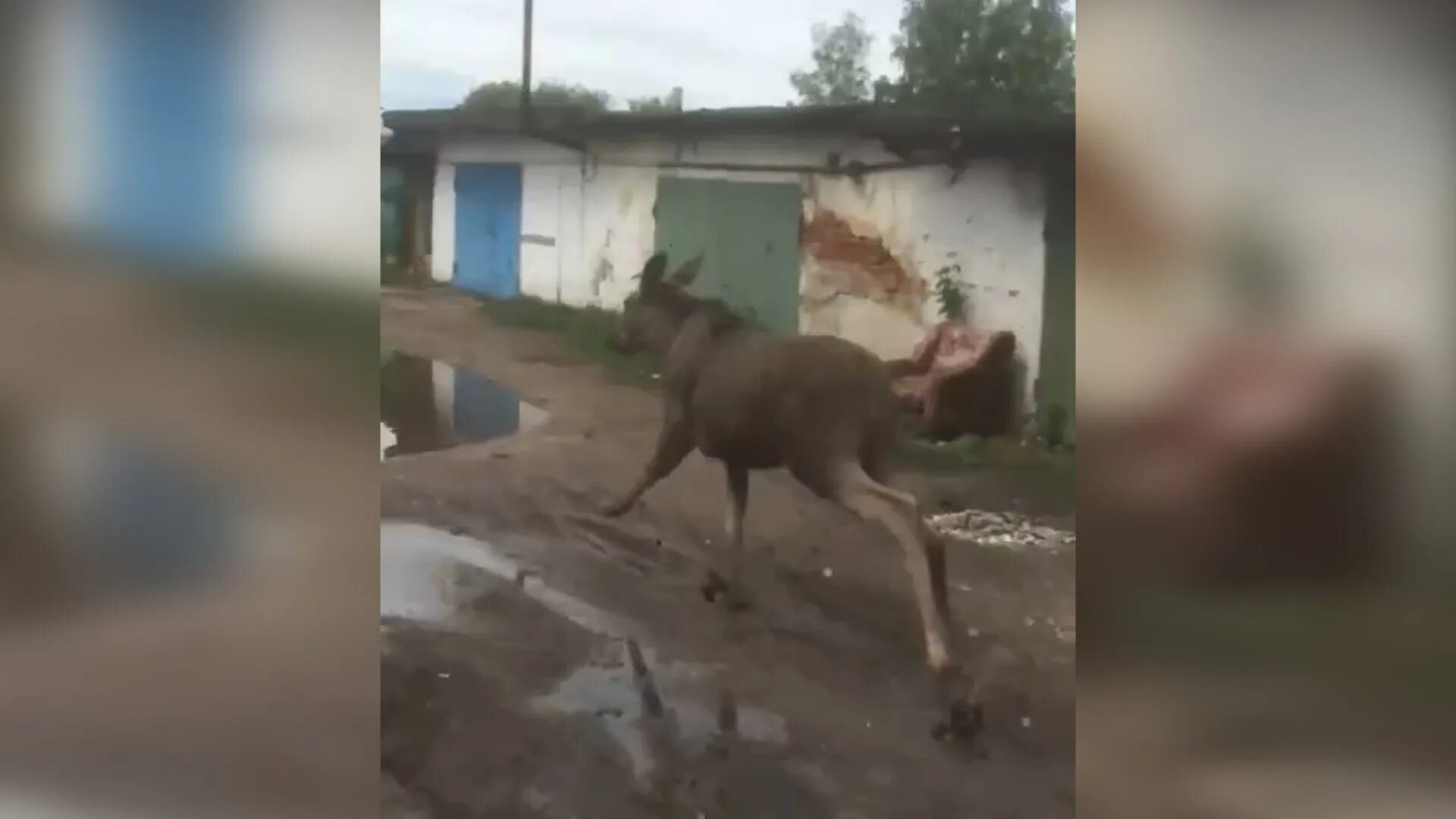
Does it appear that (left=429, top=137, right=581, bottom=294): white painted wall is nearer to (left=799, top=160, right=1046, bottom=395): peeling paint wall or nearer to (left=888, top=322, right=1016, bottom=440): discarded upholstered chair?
(left=799, top=160, right=1046, bottom=395): peeling paint wall

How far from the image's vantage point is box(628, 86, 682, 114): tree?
1.20m

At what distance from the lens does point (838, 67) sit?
121 centimetres

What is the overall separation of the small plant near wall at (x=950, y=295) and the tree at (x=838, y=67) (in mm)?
175

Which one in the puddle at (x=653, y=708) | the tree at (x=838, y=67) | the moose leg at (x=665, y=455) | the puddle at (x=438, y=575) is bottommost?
the puddle at (x=653, y=708)

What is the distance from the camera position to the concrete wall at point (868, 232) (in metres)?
1.21

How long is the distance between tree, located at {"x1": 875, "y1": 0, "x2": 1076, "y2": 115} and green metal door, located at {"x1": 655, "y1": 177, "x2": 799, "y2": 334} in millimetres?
143

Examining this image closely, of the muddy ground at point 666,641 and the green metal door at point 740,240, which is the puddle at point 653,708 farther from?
the green metal door at point 740,240

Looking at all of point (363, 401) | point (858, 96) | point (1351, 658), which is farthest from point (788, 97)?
point (1351, 658)

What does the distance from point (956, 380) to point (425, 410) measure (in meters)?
0.49

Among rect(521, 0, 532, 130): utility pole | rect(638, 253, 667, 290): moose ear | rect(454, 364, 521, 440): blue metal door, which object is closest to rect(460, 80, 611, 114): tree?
rect(521, 0, 532, 130): utility pole

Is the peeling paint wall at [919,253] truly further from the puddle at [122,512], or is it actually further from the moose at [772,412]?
the puddle at [122,512]

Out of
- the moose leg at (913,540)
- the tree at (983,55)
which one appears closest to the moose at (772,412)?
the moose leg at (913,540)

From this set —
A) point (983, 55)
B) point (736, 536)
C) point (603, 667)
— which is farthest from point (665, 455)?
point (983, 55)

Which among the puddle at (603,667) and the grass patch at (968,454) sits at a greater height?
the grass patch at (968,454)
